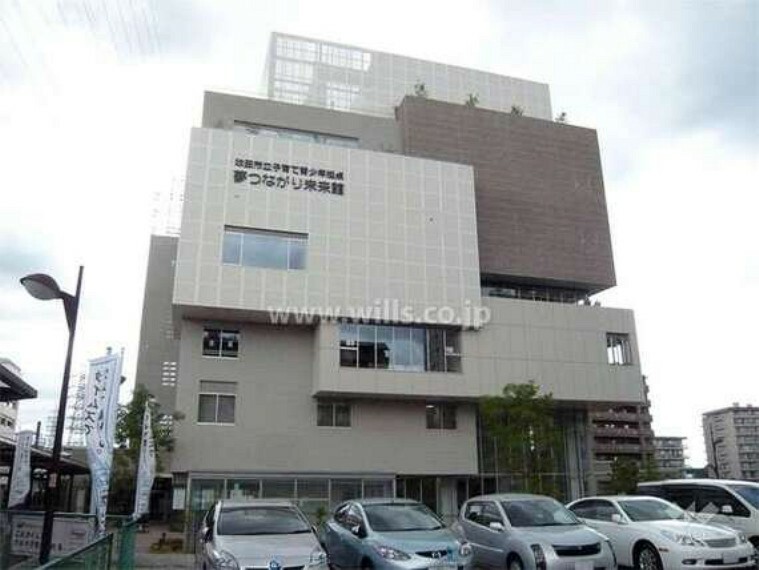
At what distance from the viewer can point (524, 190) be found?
120 ft

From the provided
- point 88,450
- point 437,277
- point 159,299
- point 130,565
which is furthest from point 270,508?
point 159,299

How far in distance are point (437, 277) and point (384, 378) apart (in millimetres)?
5479

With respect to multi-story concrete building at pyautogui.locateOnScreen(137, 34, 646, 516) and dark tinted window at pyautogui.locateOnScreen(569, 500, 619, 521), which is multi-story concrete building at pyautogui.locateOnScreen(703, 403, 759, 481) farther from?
dark tinted window at pyautogui.locateOnScreen(569, 500, 619, 521)

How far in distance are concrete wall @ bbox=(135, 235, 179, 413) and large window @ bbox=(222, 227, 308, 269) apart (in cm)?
2670

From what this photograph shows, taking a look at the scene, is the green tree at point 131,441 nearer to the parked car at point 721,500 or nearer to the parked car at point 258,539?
the parked car at point 258,539

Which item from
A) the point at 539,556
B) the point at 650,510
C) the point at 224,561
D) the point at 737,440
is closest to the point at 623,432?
the point at 737,440

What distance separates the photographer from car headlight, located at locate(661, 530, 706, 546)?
11.9 metres

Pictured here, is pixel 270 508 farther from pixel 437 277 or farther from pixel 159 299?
pixel 159 299

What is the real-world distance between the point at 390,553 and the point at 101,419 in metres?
6.19

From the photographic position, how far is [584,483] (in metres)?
35.3

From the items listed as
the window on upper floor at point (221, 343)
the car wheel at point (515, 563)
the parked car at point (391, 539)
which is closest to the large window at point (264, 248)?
the window on upper floor at point (221, 343)

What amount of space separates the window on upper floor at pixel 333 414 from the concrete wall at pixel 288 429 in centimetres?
26

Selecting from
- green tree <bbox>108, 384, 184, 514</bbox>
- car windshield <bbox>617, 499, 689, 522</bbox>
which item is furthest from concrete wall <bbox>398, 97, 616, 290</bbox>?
car windshield <bbox>617, 499, 689, 522</bbox>

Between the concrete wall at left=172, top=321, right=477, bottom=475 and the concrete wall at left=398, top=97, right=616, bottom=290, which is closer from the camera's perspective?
the concrete wall at left=172, top=321, right=477, bottom=475
